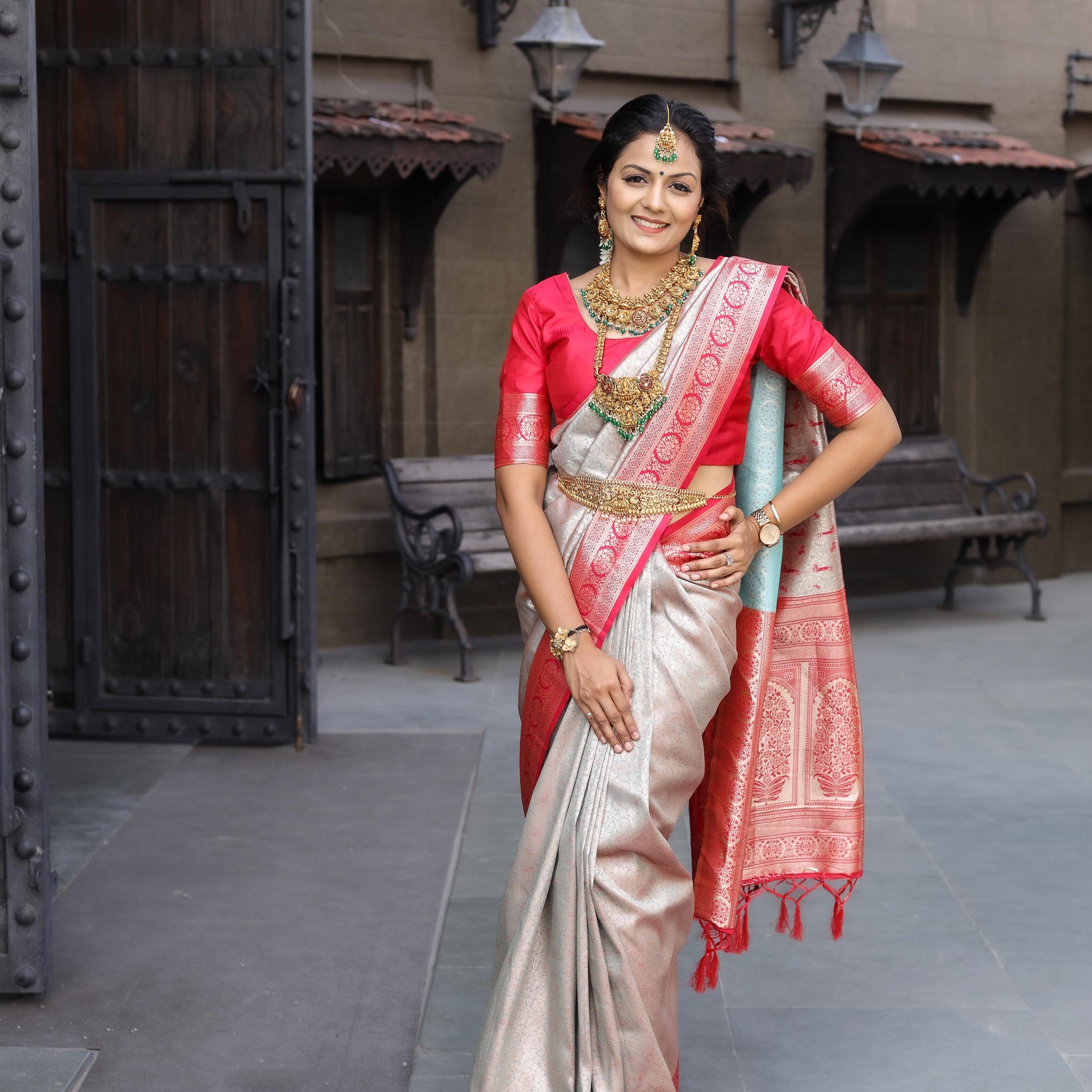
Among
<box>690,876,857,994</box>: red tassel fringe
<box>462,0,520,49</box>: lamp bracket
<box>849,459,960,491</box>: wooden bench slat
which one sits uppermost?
<box>462,0,520,49</box>: lamp bracket

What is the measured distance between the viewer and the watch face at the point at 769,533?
2.85 metres

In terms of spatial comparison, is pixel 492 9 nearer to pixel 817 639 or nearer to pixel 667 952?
pixel 817 639

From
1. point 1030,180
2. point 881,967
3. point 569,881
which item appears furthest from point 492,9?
point 569,881

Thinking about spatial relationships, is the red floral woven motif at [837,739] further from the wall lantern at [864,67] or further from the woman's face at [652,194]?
the wall lantern at [864,67]

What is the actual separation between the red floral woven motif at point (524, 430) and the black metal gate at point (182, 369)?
2875mm

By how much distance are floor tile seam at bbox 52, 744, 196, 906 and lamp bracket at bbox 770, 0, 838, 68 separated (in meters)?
5.35

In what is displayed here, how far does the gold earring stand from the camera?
284 cm

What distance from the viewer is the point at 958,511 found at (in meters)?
9.27

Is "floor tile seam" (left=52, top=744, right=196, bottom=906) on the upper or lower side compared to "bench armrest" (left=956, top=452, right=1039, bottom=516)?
lower

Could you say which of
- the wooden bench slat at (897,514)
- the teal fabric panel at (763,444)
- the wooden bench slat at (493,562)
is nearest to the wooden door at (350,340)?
the wooden bench slat at (493,562)

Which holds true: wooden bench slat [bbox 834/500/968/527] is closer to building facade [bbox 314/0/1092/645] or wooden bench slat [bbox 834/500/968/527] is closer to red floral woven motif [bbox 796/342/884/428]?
Answer: building facade [bbox 314/0/1092/645]

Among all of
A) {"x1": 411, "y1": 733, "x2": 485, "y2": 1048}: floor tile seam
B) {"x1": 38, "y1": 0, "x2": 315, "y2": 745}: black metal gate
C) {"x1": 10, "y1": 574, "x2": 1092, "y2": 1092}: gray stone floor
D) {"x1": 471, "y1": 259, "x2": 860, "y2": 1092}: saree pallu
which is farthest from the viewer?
{"x1": 38, "y1": 0, "x2": 315, "y2": 745}: black metal gate

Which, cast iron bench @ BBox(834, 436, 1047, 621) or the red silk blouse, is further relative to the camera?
cast iron bench @ BBox(834, 436, 1047, 621)

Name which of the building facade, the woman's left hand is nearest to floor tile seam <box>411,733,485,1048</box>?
the woman's left hand
